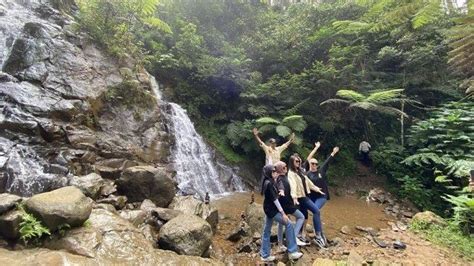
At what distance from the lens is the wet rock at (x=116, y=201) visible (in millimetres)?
6445

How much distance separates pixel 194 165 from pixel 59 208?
6.79m

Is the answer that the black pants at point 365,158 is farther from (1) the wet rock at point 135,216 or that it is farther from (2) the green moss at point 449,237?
(1) the wet rock at point 135,216

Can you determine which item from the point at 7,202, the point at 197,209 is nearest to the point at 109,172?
the point at 197,209

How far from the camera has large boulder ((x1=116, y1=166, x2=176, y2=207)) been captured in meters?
7.26

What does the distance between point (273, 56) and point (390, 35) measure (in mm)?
5315

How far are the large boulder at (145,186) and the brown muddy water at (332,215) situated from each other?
151cm

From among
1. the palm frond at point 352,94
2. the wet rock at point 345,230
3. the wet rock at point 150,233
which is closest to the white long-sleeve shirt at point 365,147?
the palm frond at point 352,94

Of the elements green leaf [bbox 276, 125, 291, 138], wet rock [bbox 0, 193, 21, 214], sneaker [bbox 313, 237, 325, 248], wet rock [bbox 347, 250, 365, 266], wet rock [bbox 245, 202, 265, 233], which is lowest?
wet rock [bbox 245, 202, 265, 233]

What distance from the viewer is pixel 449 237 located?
703 centimetres

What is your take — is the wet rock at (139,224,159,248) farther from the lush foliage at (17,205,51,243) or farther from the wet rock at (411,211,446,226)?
the wet rock at (411,211,446,226)

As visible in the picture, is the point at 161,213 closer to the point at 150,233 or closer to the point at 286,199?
the point at 150,233

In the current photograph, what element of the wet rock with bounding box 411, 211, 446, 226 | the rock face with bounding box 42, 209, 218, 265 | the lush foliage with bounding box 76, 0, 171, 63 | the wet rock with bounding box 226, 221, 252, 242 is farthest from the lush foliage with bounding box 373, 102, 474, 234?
the lush foliage with bounding box 76, 0, 171, 63

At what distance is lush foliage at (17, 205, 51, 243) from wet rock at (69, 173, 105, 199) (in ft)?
6.71

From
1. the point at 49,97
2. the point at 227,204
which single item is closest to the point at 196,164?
the point at 227,204
